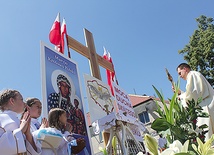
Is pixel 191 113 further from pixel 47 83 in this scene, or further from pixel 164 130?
pixel 47 83

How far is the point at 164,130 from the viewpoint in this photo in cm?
88

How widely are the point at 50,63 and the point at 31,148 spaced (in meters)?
1.58

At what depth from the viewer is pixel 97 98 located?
4211 millimetres

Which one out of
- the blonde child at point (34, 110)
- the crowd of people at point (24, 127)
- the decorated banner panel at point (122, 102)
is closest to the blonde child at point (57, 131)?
the crowd of people at point (24, 127)

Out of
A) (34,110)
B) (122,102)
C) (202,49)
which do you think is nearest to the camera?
(34,110)

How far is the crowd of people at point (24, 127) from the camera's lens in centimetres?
163

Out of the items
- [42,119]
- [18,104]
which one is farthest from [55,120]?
[18,104]

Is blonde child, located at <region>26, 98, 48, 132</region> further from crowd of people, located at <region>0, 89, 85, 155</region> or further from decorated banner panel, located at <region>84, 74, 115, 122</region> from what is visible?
decorated banner panel, located at <region>84, 74, 115, 122</region>

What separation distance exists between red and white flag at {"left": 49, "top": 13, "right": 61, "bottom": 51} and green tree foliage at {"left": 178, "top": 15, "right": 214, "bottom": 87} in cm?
1309

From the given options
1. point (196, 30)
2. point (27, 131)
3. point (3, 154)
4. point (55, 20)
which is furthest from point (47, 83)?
point (196, 30)

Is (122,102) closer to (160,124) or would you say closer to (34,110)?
(34,110)

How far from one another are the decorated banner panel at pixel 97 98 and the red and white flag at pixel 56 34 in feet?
2.54

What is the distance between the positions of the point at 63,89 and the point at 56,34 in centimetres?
148

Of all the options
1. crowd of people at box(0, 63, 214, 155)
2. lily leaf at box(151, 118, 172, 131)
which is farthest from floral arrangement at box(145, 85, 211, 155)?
crowd of people at box(0, 63, 214, 155)
